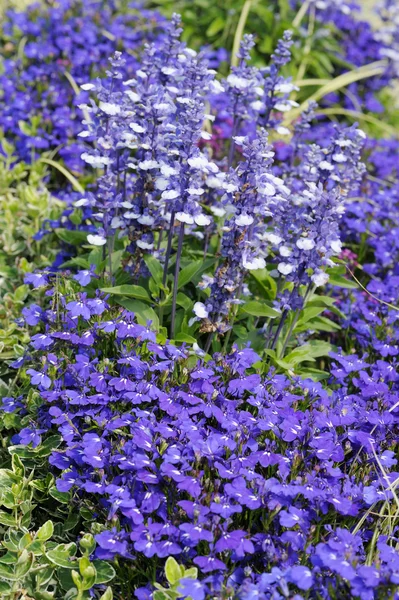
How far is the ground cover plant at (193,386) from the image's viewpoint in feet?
9.45

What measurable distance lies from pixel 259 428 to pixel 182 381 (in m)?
0.47

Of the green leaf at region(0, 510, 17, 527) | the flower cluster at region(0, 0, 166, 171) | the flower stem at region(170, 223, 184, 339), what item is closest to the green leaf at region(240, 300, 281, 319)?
the flower stem at region(170, 223, 184, 339)

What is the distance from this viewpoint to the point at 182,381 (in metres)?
3.49

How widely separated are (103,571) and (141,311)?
1.52 m

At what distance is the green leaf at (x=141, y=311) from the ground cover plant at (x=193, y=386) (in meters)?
0.01

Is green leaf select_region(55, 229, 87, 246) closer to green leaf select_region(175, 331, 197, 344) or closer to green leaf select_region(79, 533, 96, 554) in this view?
green leaf select_region(175, 331, 197, 344)

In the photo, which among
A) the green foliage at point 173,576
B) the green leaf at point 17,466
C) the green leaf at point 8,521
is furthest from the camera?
the green leaf at point 17,466

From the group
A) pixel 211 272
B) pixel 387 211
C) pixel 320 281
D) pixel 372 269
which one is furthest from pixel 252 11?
pixel 320 281

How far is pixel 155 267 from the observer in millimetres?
4004

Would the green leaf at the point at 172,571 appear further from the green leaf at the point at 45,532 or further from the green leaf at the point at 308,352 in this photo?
the green leaf at the point at 308,352

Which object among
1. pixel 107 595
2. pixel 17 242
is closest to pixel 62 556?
pixel 107 595

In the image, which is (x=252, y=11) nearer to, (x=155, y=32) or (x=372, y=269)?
(x=155, y=32)

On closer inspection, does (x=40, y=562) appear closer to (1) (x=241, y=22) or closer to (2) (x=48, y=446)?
(2) (x=48, y=446)

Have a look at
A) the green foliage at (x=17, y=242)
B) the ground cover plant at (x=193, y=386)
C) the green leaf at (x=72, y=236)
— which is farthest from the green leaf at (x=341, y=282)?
the green foliage at (x=17, y=242)
